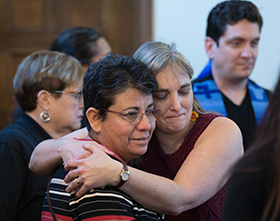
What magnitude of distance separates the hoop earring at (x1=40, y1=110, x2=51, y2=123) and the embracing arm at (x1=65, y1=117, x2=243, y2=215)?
91 cm

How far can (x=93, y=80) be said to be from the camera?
148 cm

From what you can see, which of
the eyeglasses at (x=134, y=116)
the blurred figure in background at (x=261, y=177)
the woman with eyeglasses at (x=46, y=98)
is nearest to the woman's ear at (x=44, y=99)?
the woman with eyeglasses at (x=46, y=98)

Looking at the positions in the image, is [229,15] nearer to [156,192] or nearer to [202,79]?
[202,79]

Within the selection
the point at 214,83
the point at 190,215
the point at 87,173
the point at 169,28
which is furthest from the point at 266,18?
the point at 87,173

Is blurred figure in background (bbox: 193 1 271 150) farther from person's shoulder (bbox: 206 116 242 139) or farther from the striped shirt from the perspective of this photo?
the striped shirt

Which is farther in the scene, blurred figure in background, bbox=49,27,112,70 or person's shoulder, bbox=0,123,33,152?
blurred figure in background, bbox=49,27,112,70

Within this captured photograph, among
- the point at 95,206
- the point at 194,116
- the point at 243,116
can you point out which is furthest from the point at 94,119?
the point at 243,116

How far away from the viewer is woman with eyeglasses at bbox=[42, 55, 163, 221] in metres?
1.38

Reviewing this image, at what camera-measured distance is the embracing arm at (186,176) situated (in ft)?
4.28

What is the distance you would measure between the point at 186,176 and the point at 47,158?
571mm

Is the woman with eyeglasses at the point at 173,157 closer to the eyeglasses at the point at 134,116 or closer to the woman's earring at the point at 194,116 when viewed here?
the woman's earring at the point at 194,116

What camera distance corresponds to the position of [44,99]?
7.25ft

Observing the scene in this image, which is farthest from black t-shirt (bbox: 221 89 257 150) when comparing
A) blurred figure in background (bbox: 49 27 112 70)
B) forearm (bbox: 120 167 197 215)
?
forearm (bbox: 120 167 197 215)

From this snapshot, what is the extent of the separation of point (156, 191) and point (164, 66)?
54cm
